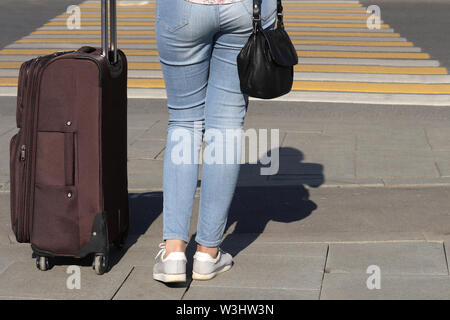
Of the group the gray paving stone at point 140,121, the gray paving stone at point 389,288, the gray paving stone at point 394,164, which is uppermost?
the gray paving stone at point 389,288

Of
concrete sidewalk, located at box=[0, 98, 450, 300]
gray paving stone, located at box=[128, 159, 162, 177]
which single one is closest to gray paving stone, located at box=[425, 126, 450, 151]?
concrete sidewalk, located at box=[0, 98, 450, 300]

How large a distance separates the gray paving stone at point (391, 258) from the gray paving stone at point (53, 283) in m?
0.97

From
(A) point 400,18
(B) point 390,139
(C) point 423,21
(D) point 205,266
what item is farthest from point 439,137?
(A) point 400,18

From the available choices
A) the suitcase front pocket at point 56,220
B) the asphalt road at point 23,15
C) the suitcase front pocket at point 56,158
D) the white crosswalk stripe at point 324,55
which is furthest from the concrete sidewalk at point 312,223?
the asphalt road at point 23,15

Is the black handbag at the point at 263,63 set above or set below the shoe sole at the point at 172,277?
above

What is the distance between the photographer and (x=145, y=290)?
3684mm

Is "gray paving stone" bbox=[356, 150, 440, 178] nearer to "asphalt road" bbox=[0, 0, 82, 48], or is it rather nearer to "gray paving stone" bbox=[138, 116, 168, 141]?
"gray paving stone" bbox=[138, 116, 168, 141]

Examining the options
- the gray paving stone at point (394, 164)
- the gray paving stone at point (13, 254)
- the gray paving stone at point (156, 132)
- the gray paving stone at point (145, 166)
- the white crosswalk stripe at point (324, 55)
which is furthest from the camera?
the white crosswalk stripe at point (324, 55)

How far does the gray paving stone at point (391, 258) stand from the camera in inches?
152

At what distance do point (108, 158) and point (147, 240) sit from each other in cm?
69

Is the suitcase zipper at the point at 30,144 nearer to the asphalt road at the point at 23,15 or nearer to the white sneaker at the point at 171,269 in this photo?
the white sneaker at the point at 171,269

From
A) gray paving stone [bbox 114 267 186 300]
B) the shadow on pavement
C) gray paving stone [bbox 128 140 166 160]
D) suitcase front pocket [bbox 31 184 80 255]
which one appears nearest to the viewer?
gray paving stone [bbox 114 267 186 300]

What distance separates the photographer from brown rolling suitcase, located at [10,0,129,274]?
3.76m

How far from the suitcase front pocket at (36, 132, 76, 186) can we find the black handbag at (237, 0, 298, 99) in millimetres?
812
